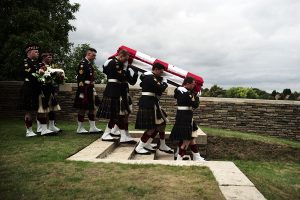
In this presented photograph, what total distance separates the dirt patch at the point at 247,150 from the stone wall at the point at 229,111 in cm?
315

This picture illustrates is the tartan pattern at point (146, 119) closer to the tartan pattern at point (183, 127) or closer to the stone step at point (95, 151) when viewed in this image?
the tartan pattern at point (183, 127)

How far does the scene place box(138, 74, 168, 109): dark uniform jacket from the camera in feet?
23.6

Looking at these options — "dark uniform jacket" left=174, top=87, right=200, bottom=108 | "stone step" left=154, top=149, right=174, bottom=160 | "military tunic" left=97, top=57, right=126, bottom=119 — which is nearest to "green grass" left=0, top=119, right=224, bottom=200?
"military tunic" left=97, top=57, right=126, bottom=119

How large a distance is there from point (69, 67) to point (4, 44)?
6544 mm

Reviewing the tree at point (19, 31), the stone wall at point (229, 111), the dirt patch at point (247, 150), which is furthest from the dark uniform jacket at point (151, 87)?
the tree at point (19, 31)

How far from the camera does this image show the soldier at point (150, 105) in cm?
721

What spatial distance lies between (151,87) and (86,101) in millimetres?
2024

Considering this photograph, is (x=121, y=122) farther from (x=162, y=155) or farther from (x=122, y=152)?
(x=162, y=155)

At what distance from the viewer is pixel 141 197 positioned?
13.6 ft

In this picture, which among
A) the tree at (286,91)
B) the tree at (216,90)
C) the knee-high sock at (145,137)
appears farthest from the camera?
the tree at (286,91)

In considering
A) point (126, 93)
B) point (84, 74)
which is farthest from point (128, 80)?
point (84, 74)

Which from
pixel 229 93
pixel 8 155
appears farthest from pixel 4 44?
pixel 229 93

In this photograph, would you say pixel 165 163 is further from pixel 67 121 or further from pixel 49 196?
pixel 67 121

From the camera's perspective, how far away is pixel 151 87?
7215 mm
